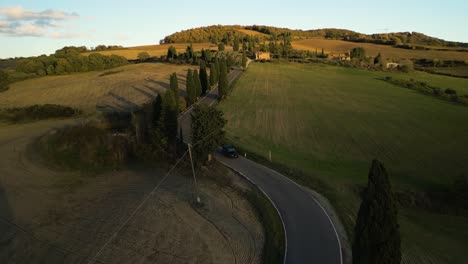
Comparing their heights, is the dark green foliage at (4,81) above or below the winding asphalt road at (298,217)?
above

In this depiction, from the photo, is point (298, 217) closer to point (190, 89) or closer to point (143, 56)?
point (190, 89)

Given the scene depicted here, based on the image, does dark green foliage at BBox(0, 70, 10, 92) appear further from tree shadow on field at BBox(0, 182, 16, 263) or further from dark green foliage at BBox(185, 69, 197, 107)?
tree shadow on field at BBox(0, 182, 16, 263)

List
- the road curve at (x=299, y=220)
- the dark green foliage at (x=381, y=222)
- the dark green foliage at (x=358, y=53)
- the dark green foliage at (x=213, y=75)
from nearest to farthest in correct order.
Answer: the dark green foliage at (x=381, y=222), the road curve at (x=299, y=220), the dark green foliage at (x=213, y=75), the dark green foliage at (x=358, y=53)

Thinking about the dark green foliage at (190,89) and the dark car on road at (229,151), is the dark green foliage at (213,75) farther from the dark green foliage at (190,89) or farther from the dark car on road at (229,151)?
the dark car on road at (229,151)

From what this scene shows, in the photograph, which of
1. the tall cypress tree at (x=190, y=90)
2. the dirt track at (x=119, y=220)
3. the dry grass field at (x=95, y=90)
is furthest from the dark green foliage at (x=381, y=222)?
the dry grass field at (x=95, y=90)

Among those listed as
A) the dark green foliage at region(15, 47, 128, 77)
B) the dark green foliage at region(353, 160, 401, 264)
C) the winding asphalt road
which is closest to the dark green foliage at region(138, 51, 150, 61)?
the dark green foliage at region(15, 47, 128, 77)

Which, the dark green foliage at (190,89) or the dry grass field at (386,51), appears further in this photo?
the dry grass field at (386,51)

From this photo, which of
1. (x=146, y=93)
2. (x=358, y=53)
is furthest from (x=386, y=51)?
(x=146, y=93)
